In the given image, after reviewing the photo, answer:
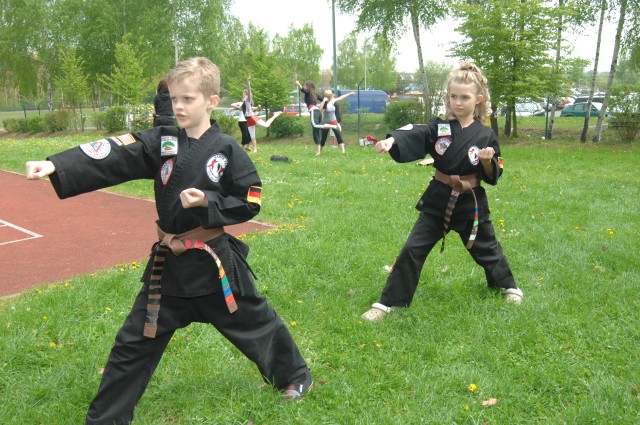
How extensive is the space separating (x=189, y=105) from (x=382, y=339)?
213 cm

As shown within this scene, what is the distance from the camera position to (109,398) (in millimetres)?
2775

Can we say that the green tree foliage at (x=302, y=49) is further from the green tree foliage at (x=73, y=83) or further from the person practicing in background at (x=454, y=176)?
the person practicing in background at (x=454, y=176)

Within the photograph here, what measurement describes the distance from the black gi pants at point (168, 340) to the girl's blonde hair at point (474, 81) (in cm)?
225

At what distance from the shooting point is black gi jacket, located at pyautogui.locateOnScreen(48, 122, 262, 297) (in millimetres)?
2686

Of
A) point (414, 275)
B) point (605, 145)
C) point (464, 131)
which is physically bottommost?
point (605, 145)

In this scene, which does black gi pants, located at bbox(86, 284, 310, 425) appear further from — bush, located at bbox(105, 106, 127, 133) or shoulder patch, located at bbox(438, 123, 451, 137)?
bush, located at bbox(105, 106, 127, 133)

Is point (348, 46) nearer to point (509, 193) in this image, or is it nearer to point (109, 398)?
point (509, 193)

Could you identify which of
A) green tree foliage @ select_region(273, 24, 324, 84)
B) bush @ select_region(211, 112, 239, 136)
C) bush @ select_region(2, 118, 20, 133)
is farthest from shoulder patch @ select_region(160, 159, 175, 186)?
green tree foliage @ select_region(273, 24, 324, 84)

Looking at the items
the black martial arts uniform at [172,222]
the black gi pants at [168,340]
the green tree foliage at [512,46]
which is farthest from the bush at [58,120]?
the black gi pants at [168,340]

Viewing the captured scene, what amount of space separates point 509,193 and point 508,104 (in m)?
9.08

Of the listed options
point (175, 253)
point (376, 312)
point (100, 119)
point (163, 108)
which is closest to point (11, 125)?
point (100, 119)

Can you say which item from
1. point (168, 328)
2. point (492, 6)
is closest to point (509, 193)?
point (168, 328)

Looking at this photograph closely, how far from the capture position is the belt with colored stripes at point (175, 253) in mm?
2746

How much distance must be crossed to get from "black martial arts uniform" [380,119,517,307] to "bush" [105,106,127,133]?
1006 inches
